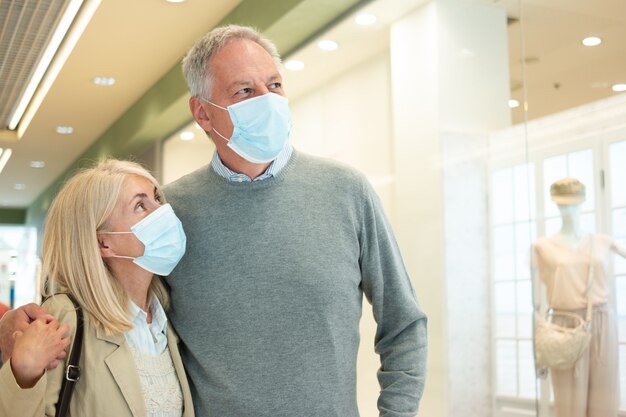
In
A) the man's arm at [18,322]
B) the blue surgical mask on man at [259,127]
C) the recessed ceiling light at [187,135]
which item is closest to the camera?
the man's arm at [18,322]

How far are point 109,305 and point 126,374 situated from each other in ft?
0.50

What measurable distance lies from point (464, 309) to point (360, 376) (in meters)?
1.00

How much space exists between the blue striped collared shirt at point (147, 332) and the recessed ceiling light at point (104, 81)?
511cm

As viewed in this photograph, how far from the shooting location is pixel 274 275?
1.71m

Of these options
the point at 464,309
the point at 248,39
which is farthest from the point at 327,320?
the point at 464,309

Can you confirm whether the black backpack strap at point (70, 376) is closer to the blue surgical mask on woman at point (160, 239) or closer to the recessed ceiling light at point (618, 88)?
the blue surgical mask on woman at point (160, 239)

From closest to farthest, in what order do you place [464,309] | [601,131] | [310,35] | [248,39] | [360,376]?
1. [248,39]
2. [601,131]
3. [464,309]
4. [360,376]
5. [310,35]

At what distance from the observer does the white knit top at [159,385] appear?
5.55 feet

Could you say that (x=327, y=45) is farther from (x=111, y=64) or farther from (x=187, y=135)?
(x=187, y=135)

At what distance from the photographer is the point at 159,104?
6695mm

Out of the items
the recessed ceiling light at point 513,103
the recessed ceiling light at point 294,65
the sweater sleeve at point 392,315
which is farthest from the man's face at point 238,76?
the recessed ceiling light at point 294,65

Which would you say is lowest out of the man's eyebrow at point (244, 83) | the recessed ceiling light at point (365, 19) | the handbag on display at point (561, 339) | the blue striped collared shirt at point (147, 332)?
the handbag on display at point (561, 339)

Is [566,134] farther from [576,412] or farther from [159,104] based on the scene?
[159,104]

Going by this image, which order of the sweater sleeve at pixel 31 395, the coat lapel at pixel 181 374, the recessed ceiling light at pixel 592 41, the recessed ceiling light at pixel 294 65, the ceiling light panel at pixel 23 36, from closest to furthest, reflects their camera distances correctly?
the sweater sleeve at pixel 31 395 → the coat lapel at pixel 181 374 → the recessed ceiling light at pixel 592 41 → the ceiling light panel at pixel 23 36 → the recessed ceiling light at pixel 294 65
